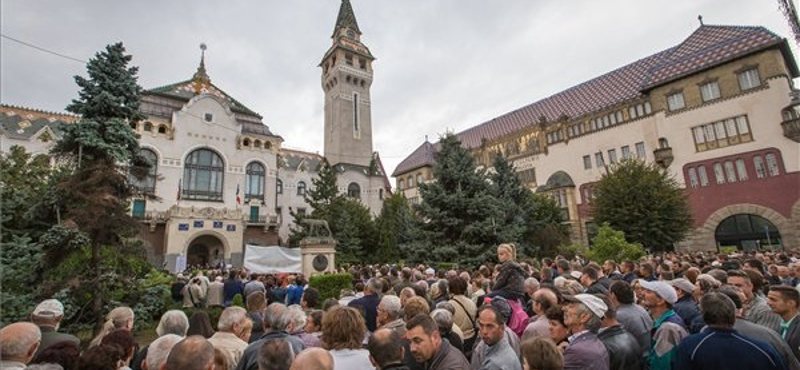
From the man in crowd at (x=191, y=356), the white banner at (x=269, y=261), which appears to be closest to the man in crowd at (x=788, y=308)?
the man in crowd at (x=191, y=356)

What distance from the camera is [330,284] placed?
42.7 feet

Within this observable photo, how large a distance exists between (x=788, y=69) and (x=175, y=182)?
48.8 meters

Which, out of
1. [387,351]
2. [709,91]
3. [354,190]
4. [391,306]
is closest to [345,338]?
[387,351]

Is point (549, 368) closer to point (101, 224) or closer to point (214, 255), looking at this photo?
point (101, 224)

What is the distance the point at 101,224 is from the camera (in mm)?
Result: 8891

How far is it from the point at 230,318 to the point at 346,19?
56579 millimetres

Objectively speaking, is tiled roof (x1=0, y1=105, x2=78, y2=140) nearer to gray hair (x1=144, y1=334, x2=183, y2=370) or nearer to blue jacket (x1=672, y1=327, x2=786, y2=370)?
gray hair (x1=144, y1=334, x2=183, y2=370)

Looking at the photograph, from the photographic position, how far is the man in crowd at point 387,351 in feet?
8.07

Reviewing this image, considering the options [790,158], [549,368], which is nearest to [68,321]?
[549,368]

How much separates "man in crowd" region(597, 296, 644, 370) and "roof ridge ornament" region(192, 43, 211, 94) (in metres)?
39.7

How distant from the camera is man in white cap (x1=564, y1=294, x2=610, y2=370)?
2.71 m

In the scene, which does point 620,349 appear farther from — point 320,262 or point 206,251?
point 206,251

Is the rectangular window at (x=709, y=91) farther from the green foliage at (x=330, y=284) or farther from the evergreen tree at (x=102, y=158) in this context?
the evergreen tree at (x=102, y=158)

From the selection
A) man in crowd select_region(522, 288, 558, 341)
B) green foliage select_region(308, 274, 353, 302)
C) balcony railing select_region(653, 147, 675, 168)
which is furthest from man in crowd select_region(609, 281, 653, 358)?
balcony railing select_region(653, 147, 675, 168)
